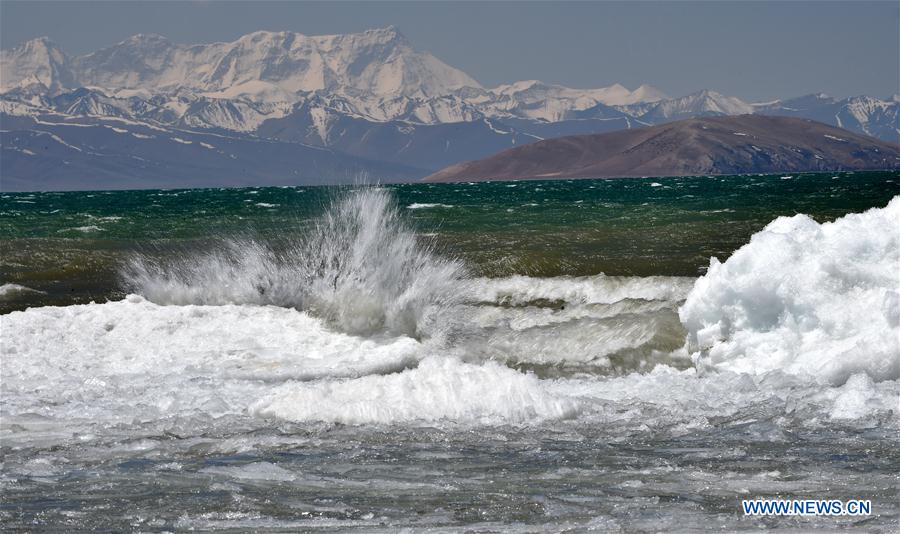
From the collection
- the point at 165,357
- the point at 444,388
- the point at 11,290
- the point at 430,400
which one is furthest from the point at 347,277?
the point at 11,290

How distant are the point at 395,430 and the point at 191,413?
260cm

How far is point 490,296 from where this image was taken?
21312mm

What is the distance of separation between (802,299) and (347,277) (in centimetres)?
823

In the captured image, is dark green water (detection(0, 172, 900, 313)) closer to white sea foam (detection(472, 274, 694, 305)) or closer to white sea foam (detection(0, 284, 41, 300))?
white sea foam (detection(0, 284, 41, 300))

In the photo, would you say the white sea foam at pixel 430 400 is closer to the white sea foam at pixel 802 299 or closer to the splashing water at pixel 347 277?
the white sea foam at pixel 802 299

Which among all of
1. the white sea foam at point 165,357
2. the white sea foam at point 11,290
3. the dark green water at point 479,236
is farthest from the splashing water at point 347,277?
the white sea foam at point 11,290

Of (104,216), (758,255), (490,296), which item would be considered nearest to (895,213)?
(758,255)

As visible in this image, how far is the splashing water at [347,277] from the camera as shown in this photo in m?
18.4

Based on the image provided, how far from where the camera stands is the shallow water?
8711mm

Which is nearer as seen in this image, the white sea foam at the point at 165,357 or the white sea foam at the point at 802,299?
the white sea foam at the point at 165,357

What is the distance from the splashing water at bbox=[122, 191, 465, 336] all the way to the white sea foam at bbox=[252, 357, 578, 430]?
18.9ft

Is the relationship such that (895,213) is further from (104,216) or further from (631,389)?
(104,216)

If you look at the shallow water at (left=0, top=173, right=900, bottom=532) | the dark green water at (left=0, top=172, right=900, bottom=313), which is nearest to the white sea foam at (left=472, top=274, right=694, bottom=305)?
the shallow water at (left=0, top=173, right=900, bottom=532)

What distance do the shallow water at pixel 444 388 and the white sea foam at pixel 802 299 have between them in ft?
0.11
